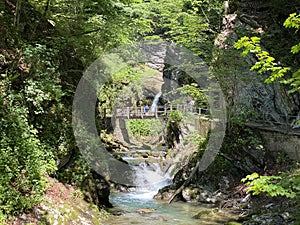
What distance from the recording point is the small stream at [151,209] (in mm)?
8496

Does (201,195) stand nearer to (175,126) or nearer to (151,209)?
(151,209)

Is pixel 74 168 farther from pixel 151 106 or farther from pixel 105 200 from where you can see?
pixel 151 106

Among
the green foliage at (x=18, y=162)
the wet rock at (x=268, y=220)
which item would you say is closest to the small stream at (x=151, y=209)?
the wet rock at (x=268, y=220)

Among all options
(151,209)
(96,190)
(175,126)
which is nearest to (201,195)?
(151,209)

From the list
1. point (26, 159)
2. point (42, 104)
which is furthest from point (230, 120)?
point (26, 159)

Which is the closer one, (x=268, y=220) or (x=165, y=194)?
(x=268, y=220)

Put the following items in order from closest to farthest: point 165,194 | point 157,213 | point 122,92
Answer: point 157,213 → point 165,194 → point 122,92

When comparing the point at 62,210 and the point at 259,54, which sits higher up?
the point at 259,54

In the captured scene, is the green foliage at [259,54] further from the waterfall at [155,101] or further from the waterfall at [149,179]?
the waterfall at [155,101]

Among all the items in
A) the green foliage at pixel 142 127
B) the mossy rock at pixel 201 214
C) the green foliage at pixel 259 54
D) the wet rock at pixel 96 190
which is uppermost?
the green foliage at pixel 259 54

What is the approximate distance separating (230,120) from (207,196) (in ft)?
9.28

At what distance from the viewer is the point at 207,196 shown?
36.1 feet

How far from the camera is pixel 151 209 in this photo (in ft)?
33.0

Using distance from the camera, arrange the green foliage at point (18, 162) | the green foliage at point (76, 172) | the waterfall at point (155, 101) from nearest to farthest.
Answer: the green foliage at point (18, 162)
the green foliage at point (76, 172)
the waterfall at point (155, 101)
